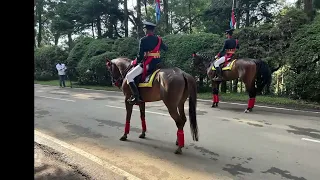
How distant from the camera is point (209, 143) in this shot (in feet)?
19.8

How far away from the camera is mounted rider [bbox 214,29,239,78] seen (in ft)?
34.3

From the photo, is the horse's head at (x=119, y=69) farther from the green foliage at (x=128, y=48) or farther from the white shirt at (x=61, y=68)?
the white shirt at (x=61, y=68)

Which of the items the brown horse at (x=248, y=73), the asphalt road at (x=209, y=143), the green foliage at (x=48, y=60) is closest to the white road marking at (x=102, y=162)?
the asphalt road at (x=209, y=143)

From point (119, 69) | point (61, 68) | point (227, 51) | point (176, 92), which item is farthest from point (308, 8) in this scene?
point (61, 68)

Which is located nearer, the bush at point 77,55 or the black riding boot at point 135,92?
the black riding boot at point 135,92

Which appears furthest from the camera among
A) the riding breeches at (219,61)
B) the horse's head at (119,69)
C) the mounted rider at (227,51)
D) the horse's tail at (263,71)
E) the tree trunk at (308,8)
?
the tree trunk at (308,8)

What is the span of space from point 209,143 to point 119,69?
2.91 meters

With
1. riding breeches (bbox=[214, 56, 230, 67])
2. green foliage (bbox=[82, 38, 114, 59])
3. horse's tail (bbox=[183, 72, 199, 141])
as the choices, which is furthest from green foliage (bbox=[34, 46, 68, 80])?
horse's tail (bbox=[183, 72, 199, 141])

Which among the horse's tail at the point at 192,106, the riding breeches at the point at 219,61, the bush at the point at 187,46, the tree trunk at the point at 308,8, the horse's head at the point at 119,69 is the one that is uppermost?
the tree trunk at the point at 308,8

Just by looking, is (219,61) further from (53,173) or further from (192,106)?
(53,173)

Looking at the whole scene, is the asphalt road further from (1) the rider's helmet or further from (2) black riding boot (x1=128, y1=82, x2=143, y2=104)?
(1) the rider's helmet

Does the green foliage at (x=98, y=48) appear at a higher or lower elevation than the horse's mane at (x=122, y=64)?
higher

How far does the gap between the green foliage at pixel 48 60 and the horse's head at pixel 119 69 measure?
2195 centimetres

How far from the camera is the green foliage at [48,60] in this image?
27953 millimetres
